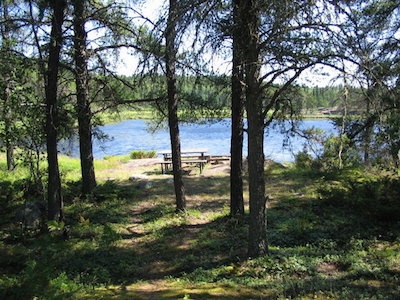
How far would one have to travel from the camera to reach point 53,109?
344 inches

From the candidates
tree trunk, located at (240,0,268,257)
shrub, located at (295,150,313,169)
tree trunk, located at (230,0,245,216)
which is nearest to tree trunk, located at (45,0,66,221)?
tree trunk, located at (230,0,245,216)

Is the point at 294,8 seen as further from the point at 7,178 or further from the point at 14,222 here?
the point at 7,178

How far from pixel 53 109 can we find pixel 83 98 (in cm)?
209

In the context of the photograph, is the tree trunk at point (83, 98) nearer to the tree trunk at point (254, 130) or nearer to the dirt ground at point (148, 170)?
the dirt ground at point (148, 170)

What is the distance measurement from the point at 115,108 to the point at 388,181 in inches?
303

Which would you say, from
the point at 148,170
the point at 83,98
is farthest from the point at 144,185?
the point at 148,170

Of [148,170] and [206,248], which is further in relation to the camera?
[148,170]

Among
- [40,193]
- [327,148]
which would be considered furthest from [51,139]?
[327,148]

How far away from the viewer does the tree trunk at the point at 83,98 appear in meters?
9.66

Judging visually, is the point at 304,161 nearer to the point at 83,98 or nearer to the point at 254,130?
the point at 83,98

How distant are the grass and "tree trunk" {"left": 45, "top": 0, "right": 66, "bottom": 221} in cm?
77

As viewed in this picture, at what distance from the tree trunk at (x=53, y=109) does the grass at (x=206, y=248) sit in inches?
30.2

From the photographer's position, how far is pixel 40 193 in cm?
1109

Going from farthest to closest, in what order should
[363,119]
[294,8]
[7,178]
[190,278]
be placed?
[363,119], [7,178], [190,278], [294,8]
